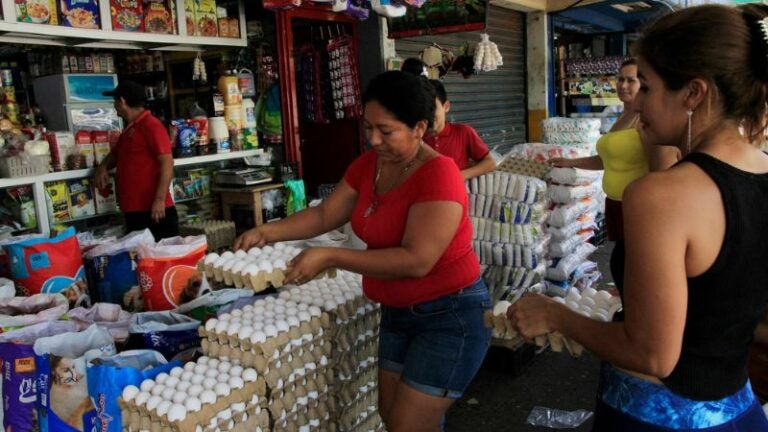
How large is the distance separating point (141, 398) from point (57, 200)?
3147 mm

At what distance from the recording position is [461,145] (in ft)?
14.8

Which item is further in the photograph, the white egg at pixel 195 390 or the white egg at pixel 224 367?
the white egg at pixel 224 367

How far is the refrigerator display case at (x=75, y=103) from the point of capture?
207 inches

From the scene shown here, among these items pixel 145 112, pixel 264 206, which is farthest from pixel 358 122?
pixel 145 112

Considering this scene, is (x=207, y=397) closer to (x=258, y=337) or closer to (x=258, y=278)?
(x=258, y=337)

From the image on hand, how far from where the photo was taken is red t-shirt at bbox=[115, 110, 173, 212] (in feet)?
15.5

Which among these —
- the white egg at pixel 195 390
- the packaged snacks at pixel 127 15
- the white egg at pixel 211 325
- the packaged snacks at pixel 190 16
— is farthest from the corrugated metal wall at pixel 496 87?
the white egg at pixel 195 390

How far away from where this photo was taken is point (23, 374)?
2.55 metres

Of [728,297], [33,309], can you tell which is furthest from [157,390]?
[728,297]

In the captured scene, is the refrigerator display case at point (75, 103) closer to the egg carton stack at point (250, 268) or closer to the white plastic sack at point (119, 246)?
the white plastic sack at point (119, 246)

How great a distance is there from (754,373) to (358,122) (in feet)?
16.4

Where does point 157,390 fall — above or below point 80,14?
below

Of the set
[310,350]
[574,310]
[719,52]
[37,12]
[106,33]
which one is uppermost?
[37,12]

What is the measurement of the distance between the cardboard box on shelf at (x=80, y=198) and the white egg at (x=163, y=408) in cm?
327
